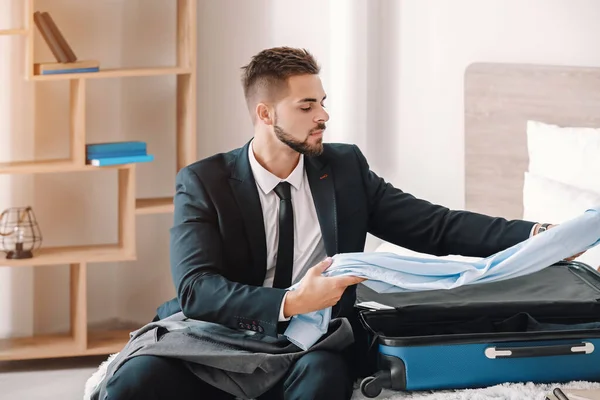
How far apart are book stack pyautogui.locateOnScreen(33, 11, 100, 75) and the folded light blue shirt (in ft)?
5.19

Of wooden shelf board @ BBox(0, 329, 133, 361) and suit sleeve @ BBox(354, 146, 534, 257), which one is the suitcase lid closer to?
suit sleeve @ BBox(354, 146, 534, 257)

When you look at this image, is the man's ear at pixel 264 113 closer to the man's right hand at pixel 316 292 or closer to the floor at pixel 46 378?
the man's right hand at pixel 316 292

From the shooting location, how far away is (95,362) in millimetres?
3580

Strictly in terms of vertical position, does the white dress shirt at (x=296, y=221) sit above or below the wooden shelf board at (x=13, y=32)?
below

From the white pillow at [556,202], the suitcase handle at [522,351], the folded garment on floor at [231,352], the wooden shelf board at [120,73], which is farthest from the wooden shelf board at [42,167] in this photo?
the suitcase handle at [522,351]

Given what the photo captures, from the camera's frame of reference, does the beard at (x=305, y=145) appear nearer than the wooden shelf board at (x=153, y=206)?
Yes

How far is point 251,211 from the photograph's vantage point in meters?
2.34

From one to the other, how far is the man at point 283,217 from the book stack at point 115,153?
969 mm

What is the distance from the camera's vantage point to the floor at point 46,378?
3.22 meters

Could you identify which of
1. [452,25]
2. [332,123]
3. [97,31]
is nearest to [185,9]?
[97,31]

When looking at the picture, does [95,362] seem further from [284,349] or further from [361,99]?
[284,349]

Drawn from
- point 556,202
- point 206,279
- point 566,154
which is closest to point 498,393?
point 206,279

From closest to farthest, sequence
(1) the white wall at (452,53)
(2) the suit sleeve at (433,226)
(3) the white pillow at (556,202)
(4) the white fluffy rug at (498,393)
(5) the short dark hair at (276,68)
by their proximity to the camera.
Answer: (4) the white fluffy rug at (498,393), (2) the suit sleeve at (433,226), (5) the short dark hair at (276,68), (3) the white pillow at (556,202), (1) the white wall at (452,53)

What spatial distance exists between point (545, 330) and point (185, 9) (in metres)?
1.96
